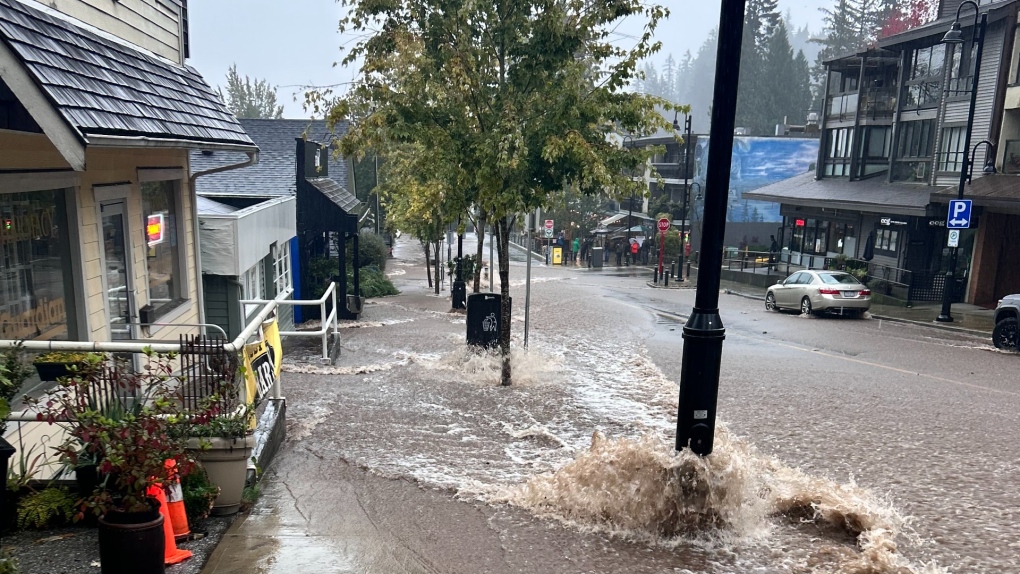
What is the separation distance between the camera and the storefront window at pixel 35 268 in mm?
5891

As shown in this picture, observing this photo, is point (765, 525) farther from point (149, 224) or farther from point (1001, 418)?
point (149, 224)

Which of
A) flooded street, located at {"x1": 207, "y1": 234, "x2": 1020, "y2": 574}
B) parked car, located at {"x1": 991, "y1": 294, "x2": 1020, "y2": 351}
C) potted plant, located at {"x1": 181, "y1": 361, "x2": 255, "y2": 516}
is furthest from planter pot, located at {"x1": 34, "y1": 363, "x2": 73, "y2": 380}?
parked car, located at {"x1": 991, "y1": 294, "x2": 1020, "y2": 351}

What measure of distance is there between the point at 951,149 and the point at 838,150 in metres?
8.51

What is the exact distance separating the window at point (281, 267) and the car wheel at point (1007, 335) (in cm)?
1564

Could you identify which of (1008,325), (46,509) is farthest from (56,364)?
(1008,325)

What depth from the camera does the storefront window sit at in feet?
19.3

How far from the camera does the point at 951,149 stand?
27547 millimetres

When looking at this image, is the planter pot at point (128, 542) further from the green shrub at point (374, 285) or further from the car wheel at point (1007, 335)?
the green shrub at point (374, 285)

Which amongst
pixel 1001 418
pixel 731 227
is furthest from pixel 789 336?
pixel 731 227

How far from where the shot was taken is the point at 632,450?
20.8 ft

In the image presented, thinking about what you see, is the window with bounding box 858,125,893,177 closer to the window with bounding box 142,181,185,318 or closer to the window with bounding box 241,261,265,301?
the window with bounding box 241,261,265,301

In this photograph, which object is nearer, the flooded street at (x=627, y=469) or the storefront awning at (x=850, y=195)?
the flooded street at (x=627, y=469)

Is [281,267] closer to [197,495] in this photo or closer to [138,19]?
[138,19]

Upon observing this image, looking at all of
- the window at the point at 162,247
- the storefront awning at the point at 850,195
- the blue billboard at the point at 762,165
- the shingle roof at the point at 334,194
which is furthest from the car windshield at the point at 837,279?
the blue billboard at the point at 762,165
